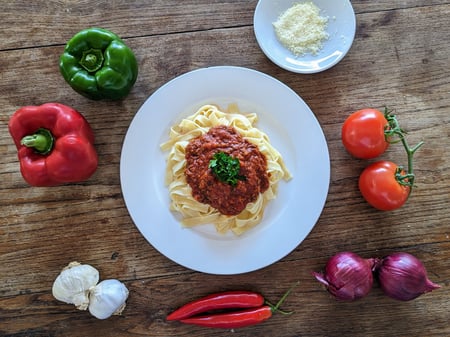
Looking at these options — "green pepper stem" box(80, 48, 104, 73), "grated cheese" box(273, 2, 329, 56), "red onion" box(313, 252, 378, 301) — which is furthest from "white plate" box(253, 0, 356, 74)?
"red onion" box(313, 252, 378, 301)

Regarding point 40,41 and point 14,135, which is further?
point 40,41

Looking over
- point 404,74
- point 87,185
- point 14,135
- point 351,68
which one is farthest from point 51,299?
point 404,74

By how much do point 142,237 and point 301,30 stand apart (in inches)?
69.0

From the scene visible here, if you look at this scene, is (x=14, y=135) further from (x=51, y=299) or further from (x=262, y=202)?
(x=262, y=202)

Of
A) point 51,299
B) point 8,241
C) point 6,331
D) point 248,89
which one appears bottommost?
point 6,331

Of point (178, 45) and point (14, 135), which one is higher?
point (178, 45)

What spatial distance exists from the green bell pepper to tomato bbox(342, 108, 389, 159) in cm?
146

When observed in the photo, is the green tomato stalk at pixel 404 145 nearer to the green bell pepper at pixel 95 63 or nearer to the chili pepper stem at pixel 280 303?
the chili pepper stem at pixel 280 303

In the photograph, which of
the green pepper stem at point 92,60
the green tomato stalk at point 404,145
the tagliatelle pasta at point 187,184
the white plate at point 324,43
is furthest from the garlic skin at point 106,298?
the green tomato stalk at point 404,145

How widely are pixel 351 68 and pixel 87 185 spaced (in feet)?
6.53

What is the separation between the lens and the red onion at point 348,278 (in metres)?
2.96

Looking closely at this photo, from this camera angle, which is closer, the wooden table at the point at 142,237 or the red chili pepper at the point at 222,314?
the red chili pepper at the point at 222,314

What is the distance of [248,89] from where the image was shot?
3.04m

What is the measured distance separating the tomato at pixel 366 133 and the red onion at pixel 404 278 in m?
0.71
